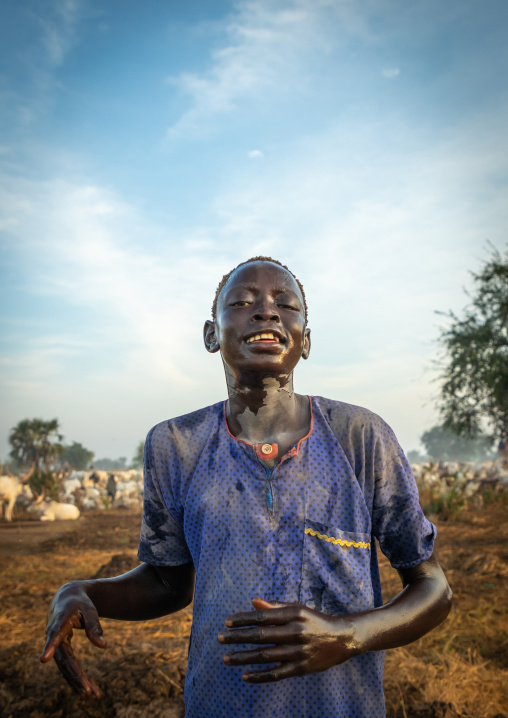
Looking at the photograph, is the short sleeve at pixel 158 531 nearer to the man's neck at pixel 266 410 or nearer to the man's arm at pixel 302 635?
the man's neck at pixel 266 410

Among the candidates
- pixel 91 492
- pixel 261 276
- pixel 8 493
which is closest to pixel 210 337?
pixel 261 276

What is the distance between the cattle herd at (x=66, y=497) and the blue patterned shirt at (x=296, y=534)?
1327 centimetres

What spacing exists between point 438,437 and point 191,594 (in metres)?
108

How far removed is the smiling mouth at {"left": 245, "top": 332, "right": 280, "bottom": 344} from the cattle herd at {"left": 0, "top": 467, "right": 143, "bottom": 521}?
1340 cm

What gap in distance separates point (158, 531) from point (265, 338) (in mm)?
715

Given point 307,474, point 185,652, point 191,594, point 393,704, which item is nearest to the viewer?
point 307,474

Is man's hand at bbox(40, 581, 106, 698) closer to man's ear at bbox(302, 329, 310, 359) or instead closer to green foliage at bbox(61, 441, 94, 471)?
man's ear at bbox(302, 329, 310, 359)

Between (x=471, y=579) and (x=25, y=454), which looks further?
(x=25, y=454)

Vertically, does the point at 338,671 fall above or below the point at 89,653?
above

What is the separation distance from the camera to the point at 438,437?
103m

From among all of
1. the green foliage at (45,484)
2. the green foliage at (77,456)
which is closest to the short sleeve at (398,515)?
the green foliage at (45,484)

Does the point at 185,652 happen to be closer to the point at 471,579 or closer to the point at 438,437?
the point at 471,579

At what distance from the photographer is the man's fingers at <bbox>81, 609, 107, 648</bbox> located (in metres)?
1.33

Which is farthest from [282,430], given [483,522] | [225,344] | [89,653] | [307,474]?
[483,522]
